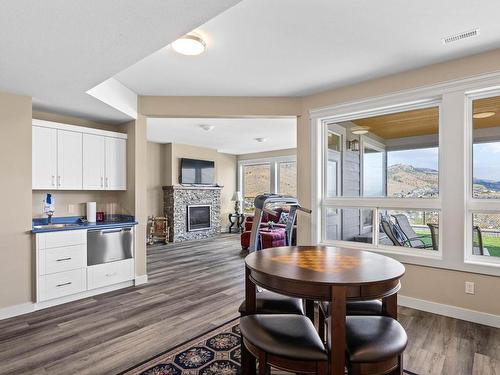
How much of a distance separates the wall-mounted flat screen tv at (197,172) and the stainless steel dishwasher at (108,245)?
4.07 metres

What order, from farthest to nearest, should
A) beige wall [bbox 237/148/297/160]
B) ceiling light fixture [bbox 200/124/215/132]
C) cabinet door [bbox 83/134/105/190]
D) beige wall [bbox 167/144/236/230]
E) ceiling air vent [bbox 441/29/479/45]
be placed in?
beige wall [bbox 237/148/297/160] < beige wall [bbox 167/144/236/230] < ceiling light fixture [bbox 200/124/215/132] < cabinet door [bbox 83/134/105/190] < ceiling air vent [bbox 441/29/479/45]

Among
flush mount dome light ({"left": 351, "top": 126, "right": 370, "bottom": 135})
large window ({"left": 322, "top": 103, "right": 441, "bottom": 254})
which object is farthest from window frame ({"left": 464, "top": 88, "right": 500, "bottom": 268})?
flush mount dome light ({"left": 351, "top": 126, "right": 370, "bottom": 135})

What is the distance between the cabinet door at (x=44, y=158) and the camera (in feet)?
11.4

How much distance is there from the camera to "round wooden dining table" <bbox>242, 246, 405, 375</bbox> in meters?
1.51

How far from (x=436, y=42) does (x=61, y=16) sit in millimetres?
2921

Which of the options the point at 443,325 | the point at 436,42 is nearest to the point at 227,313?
→ the point at 443,325

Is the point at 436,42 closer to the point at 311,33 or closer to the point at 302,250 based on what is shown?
the point at 311,33

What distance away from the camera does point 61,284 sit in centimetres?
336

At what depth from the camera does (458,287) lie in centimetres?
293

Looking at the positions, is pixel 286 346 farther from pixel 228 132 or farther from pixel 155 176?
pixel 155 176

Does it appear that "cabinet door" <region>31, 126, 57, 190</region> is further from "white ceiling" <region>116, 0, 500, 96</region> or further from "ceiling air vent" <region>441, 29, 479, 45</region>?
"ceiling air vent" <region>441, 29, 479, 45</region>

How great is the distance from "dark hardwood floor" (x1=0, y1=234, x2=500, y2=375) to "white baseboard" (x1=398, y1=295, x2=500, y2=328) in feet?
0.26

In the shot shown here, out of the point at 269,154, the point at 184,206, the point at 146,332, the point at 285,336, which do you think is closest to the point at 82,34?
the point at 285,336

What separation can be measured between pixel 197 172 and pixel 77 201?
439 centimetres
